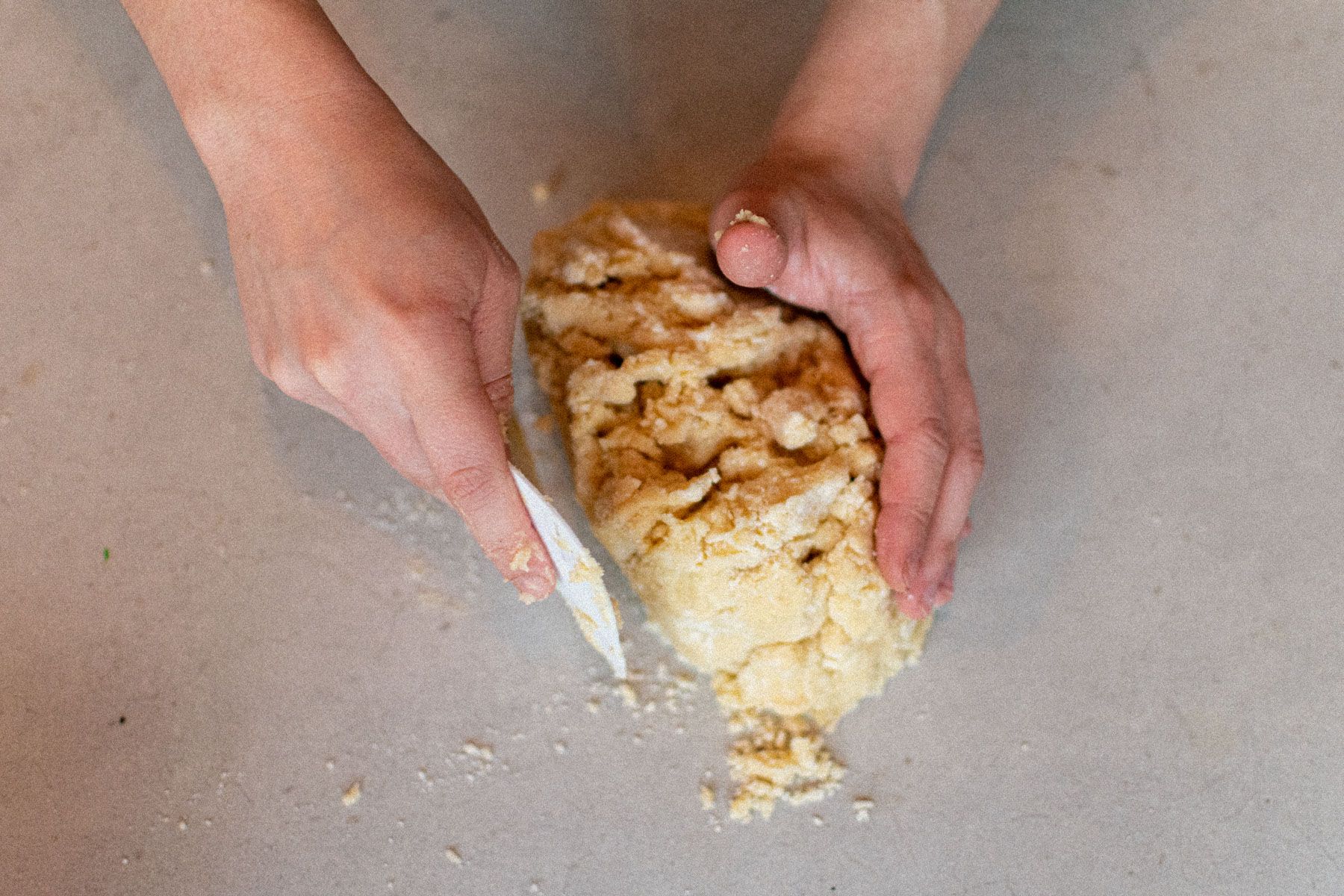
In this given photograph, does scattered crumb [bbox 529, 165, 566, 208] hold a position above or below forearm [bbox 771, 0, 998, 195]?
below

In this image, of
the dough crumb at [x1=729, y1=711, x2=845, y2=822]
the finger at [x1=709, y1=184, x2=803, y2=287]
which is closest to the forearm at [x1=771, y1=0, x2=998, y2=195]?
the finger at [x1=709, y1=184, x2=803, y2=287]

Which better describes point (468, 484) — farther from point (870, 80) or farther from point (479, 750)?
point (870, 80)

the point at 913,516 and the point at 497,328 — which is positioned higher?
the point at 497,328

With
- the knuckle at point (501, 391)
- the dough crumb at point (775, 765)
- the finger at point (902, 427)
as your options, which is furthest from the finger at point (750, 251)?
the dough crumb at point (775, 765)

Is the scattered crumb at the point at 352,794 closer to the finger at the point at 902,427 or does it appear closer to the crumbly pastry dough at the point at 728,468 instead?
the crumbly pastry dough at the point at 728,468

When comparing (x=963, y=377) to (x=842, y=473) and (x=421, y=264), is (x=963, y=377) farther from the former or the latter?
(x=421, y=264)

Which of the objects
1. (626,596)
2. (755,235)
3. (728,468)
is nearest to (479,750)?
(626,596)

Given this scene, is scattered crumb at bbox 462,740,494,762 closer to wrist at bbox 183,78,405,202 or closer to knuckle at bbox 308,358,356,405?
knuckle at bbox 308,358,356,405
